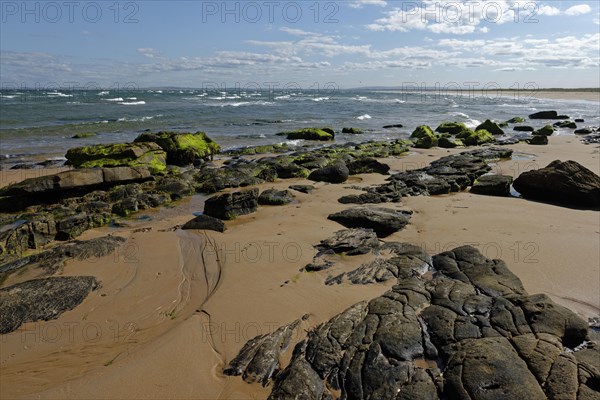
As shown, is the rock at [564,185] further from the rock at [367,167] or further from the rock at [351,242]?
the rock at [351,242]

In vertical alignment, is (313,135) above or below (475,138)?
above

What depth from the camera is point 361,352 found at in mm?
3863

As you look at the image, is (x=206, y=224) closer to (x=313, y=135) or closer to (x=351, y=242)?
(x=351, y=242)

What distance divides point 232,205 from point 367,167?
639 centimetres

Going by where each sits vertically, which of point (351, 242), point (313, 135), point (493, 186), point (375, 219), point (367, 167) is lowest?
point (351, 242)

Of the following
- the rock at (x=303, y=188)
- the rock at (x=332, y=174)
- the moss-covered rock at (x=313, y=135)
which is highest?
the moss-covered rock at (x=313, y=135)

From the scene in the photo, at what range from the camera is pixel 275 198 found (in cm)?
1016

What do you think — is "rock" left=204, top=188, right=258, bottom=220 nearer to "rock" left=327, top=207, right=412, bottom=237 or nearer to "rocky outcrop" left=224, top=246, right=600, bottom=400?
"rock" left=327, top=207, right=412, bottom=237

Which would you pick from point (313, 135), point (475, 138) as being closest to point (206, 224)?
point (313, 135)

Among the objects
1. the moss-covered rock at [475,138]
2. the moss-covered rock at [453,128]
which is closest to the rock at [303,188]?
the moss-covered rock at [475,138]

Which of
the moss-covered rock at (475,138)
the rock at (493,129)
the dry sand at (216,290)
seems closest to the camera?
the dry sand at (216,290)

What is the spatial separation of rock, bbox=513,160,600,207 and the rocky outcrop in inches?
237

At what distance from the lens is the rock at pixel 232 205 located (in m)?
9.00

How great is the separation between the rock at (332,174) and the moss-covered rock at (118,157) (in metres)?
5.90
